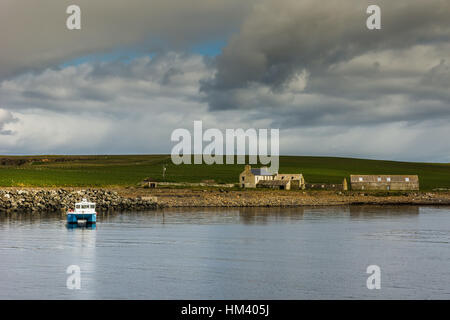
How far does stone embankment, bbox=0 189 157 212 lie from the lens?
8444cm

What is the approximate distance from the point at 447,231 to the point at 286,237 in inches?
768

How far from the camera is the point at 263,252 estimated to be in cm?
4775

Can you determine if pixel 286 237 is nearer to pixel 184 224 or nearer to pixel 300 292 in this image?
pixel 184 224

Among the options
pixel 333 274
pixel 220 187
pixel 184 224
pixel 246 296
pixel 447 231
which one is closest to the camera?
pixel 246 296

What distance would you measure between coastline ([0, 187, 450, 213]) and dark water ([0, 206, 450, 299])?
11.4 metres

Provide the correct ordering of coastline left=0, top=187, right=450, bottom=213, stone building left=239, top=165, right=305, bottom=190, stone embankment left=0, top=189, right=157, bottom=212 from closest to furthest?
stone embankment left=0, top=189, right=157, bottom=212, coastline left=0, top=187, right=450, bottom=213, stone building left=239, top=165, right=305, bottom=190

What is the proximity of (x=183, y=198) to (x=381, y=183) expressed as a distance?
49.9 metres

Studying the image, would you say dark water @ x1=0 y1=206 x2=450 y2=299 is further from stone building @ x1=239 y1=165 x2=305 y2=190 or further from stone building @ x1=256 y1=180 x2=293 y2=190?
stone building @ x1=239 y1=165 x2=305 y2=190

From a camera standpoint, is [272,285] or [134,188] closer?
[272,285]

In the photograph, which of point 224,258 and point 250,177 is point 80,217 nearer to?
point 224,258

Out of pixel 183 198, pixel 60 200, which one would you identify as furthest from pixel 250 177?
pixel 60 200

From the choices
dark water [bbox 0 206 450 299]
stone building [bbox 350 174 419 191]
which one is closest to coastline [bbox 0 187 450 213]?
stone building [bbox 350 174 419 191]

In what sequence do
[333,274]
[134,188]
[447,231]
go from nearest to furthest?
[333,274]
[447,231]
[134,188]
